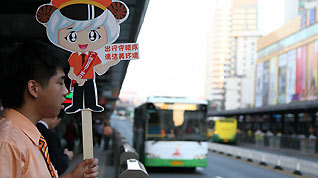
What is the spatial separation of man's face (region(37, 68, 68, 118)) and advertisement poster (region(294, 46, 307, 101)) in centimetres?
6574

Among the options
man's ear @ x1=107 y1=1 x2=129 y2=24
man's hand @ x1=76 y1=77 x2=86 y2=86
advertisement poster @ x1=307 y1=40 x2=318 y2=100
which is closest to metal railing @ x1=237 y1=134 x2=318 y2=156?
advertisement poster @ x1=307 y1=40 x2=318 y2=100

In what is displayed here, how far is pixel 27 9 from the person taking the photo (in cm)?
1042

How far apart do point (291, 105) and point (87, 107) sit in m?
39.1

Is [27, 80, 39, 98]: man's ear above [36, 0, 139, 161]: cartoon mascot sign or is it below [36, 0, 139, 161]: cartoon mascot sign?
below

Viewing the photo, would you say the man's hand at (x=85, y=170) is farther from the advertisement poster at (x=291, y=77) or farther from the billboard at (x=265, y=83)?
the billboard at (x=265, y=83)

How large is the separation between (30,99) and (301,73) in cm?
6850

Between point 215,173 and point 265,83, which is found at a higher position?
point 265,83

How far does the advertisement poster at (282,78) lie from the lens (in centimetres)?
7505

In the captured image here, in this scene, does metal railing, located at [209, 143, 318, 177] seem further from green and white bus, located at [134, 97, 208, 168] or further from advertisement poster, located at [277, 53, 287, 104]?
advertisement poster, located at [277, 53, 287, 104]

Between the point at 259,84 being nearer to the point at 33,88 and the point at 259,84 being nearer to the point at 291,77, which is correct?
the point at 291,77

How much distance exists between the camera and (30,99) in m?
2.20

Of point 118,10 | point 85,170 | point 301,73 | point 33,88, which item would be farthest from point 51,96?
point 301,73

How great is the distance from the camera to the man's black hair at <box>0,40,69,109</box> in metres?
2.17

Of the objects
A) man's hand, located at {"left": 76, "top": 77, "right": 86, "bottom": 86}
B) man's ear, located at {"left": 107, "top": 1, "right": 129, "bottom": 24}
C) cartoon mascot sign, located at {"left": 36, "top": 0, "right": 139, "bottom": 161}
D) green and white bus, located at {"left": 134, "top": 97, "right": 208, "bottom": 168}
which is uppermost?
man's ear, located at {"left": 107, "top": 1, "right": 129, "bottom": 24}
